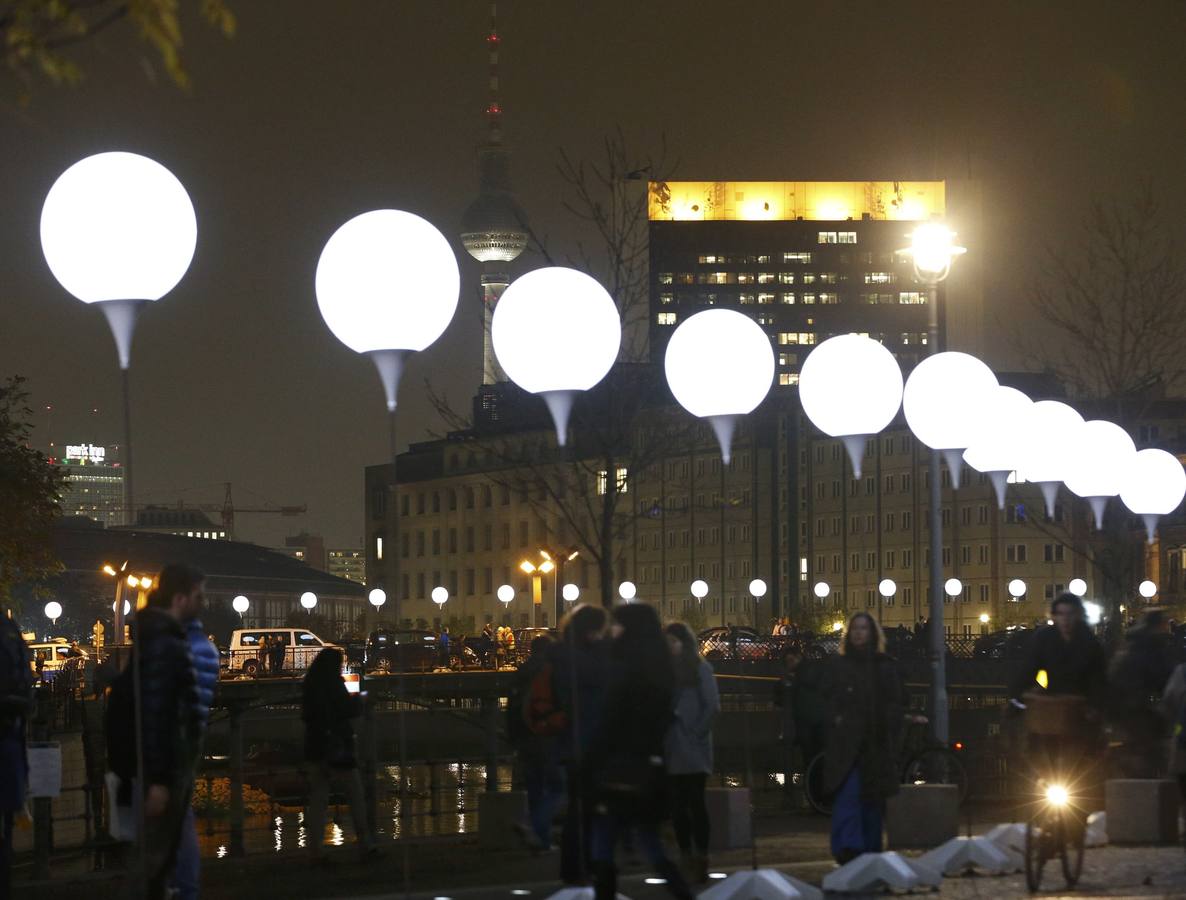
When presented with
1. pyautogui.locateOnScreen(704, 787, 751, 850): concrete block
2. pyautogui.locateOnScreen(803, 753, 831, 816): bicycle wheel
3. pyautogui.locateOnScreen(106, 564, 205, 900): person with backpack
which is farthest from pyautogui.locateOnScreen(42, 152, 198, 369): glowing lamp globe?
pyautogui.locateOnScreen(803, 753, 831, 816): bicycle wheel

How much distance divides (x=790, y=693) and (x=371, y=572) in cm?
15256

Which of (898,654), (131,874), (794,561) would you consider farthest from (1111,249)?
(794,561)

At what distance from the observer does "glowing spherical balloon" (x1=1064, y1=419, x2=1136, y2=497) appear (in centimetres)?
1888

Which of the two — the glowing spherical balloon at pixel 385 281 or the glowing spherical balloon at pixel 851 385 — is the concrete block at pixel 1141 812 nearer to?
the glowing spherical balloon at pixel 851 385

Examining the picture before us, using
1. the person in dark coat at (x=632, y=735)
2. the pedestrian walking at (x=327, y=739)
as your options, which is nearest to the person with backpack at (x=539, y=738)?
the pedestrian walking at (x=327, y=739)

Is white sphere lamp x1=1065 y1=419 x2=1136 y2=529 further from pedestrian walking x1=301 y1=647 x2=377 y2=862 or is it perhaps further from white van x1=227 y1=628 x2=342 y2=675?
white van x1=227 y1=628 x2=342 y2=675

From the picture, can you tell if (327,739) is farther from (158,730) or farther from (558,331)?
(158,730)

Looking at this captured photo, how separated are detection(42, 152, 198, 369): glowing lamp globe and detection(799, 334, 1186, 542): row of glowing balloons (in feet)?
20.4

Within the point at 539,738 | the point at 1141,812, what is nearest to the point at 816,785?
the point at 1141,812

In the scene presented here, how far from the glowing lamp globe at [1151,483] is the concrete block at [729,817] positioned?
5.21m

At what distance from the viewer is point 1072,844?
562 inches

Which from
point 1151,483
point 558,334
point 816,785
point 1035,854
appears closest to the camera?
point 558,334

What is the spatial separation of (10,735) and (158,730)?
4.79 ft

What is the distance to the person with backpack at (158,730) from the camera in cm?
1016
